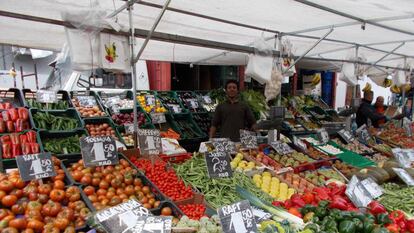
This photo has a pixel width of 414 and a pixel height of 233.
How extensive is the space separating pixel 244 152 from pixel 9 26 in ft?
11.9

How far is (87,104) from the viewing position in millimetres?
6070

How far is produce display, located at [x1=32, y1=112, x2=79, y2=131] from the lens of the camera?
473 cm

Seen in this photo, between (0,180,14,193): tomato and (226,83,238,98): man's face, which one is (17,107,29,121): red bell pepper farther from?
(226,83,238,98): man's face

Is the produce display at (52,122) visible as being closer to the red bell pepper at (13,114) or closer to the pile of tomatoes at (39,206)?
the red bell pepper at (13,114)

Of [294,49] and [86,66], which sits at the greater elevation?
[294,49]

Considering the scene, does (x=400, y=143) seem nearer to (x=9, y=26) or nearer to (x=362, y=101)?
(x=362, y=101)

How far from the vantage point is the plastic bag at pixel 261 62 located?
15.1 feet

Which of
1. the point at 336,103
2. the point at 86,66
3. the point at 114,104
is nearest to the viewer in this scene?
the point at 86,66

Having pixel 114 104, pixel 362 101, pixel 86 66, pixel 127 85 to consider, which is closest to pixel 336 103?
pixel 362 101

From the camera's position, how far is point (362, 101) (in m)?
7.69

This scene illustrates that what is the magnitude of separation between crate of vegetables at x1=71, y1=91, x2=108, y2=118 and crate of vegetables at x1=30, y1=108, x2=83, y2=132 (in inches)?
10.8

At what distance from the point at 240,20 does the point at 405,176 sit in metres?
3.11

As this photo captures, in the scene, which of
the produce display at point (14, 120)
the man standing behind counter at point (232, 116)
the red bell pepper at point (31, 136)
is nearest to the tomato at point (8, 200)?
the red bell pepper at point (31, 136)

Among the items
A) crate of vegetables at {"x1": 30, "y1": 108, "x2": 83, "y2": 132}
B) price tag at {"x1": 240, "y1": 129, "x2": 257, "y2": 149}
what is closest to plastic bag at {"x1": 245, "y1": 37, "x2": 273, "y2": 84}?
price tag at {"x1": 240, "y1": 129, "x2": 257, "y2": 149}
